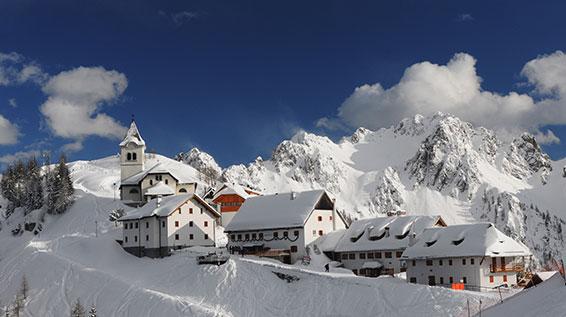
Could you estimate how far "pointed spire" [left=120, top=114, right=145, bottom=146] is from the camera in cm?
13012

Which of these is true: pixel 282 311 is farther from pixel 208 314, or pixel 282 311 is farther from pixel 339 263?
pixel 339 263

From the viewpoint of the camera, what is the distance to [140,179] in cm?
11831

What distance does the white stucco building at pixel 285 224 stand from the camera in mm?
85188

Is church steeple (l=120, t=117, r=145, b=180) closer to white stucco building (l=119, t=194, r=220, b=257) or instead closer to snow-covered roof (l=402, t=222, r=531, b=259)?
white stucco building (l=119, t=194, r=220, b=257)

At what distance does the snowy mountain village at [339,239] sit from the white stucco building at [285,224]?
126 mm

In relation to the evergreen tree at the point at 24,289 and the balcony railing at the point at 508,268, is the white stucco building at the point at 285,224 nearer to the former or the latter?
the balcony railing at the point at 508,268

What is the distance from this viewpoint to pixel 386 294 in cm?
6134

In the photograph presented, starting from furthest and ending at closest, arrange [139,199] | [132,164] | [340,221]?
[132,164], [139,199], [340,221]

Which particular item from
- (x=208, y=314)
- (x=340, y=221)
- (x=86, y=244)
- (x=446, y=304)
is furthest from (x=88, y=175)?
(x=446, y=304)

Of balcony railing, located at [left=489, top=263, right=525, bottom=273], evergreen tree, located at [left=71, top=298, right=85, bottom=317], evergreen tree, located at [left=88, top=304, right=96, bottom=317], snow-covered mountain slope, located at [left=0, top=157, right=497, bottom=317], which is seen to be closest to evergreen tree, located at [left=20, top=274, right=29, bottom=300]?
snow-covered mountain slope, located at [left=0, top=157, right=497, bottom=317]

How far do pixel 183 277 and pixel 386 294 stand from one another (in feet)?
82.9

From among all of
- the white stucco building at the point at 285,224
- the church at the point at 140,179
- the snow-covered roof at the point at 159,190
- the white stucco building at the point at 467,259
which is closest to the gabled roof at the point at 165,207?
the white stucco building at the point at 285,224

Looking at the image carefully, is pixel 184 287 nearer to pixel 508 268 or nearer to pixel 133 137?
pixel 508 268

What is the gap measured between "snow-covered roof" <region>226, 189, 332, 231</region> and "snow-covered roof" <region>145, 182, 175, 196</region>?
2361 cm
